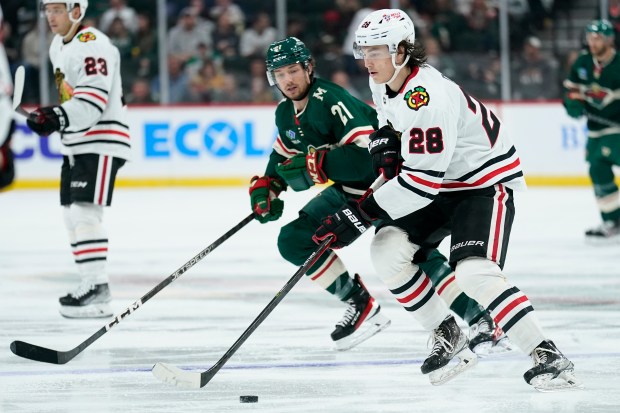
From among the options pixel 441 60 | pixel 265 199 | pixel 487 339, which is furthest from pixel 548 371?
pixel 441 60

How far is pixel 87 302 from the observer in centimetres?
482

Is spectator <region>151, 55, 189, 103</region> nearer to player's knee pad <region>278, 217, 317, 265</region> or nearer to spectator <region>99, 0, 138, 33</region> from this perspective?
spectator <region>99, 0, 138, 33</region>

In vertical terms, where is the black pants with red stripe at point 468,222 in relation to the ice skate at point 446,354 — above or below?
above

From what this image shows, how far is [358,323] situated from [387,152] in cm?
88

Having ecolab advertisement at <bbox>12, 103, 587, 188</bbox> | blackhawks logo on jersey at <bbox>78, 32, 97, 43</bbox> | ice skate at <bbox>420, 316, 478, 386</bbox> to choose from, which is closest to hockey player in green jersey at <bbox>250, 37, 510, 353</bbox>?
ice skate at <bbox>420, 316, 478, 386</bbox>

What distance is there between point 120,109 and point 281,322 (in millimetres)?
1109

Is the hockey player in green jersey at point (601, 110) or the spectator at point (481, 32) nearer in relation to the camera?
the hockey player in green jersey at point (601, 110)

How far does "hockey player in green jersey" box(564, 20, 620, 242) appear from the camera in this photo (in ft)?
23.2

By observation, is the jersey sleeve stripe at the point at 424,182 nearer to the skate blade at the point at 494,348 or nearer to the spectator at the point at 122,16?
the skate blade at the point at 494,348

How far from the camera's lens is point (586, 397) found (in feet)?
11.0

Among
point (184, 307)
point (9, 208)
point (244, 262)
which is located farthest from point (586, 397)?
point (9, 208)

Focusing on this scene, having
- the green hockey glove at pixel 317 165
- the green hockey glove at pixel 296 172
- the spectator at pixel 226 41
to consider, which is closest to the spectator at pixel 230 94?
the spectator at pixel 226 41

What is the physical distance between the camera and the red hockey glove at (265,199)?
4.19 meters

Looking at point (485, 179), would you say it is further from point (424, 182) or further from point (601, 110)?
point (601, 110)
